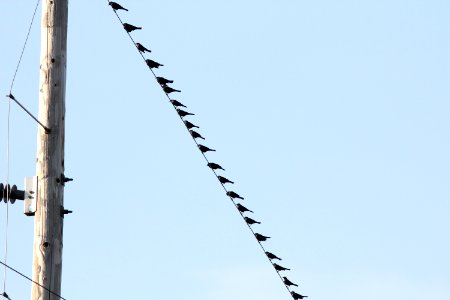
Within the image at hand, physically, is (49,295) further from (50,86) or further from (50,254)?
(50,86)

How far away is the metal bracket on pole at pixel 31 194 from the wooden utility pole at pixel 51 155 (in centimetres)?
4

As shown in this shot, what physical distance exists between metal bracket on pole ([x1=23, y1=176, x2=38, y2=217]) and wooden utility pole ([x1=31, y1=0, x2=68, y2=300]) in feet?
0.12

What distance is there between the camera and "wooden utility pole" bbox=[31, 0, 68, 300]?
10789 mm

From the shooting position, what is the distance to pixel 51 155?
10984 mm

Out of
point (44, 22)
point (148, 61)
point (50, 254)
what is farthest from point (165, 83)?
point (50, 254)

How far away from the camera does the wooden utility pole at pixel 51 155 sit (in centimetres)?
1079

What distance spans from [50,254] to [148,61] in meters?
3.50

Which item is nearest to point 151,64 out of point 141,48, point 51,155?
point 141,48

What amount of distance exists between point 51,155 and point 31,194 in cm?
40

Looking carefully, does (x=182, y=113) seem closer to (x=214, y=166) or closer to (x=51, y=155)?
(x=214, y=166)

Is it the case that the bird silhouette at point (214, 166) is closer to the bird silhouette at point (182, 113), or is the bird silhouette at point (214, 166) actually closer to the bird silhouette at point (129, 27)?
the bird silhouette at point (182, 113)

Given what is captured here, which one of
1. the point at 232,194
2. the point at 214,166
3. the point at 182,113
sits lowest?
the point at 232,194

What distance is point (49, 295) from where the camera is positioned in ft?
35.0

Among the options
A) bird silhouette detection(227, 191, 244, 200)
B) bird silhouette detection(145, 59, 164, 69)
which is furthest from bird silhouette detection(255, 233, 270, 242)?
bird silhouette detection(145, 59, 164, 69)
